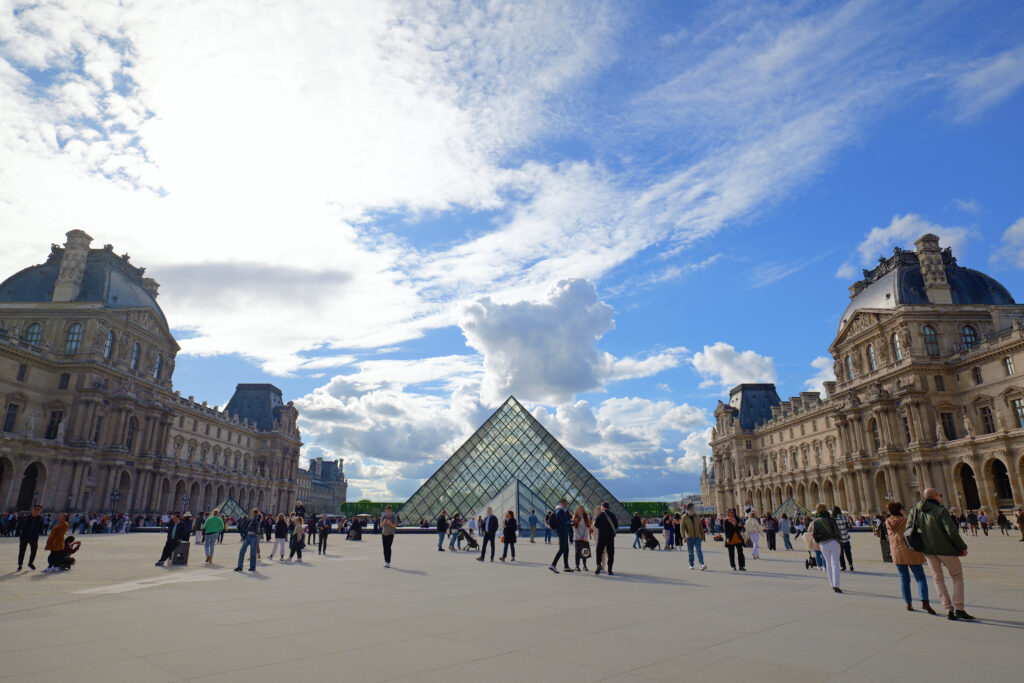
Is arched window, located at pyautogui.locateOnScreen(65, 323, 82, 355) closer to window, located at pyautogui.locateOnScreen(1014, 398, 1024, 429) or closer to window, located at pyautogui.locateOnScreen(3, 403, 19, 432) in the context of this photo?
window, located at pyautogui.locateOnScreen(3, 403, 19, 432)

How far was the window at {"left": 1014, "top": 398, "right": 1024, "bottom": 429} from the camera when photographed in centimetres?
3297

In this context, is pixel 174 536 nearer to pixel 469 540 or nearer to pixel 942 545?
pixel 469 540

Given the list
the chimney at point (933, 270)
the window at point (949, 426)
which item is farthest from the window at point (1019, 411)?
the chimney at point (933, 270)

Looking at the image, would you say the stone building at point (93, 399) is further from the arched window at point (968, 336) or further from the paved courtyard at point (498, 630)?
the arched window at point (968, 336)

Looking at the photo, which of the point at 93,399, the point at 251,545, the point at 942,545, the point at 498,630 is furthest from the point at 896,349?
the point at 93,399

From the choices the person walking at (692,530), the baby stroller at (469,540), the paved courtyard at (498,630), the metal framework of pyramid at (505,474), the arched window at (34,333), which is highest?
the arched window at (34,333)

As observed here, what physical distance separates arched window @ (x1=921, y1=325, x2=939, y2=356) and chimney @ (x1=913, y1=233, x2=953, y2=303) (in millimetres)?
2351

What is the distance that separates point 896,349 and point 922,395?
4.39m

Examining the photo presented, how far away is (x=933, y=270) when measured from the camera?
137 feet

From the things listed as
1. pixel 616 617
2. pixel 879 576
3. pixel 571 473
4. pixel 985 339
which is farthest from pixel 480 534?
pixel 985 339

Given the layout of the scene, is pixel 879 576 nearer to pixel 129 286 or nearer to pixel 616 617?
pixel 616 617

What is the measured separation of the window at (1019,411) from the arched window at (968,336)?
731 cm

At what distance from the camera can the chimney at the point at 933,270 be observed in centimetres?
4100

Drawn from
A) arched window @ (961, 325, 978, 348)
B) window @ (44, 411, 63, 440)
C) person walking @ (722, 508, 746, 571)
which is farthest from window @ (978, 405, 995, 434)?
window @ (44, 411, 63, 440)
